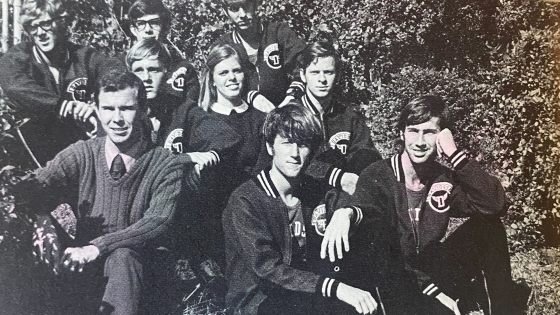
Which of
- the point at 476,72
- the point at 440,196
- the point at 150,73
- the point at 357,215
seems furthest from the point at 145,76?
the point at 476,72

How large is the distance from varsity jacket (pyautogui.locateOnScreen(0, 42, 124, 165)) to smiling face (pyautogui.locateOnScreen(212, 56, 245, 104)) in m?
0.40

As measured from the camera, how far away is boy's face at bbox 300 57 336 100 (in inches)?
91.4

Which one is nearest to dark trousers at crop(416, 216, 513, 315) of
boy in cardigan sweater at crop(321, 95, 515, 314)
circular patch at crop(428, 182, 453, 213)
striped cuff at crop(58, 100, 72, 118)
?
boy in cardigan sweater at crop(321, 95, 515, 314)

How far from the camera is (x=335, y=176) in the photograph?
7.51 feet

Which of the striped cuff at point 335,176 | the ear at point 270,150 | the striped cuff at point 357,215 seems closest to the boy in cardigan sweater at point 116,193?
the ear at point 270,150

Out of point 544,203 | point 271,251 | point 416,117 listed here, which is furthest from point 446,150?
point 271,251

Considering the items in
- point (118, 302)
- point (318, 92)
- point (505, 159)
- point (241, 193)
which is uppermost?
point (318, 92)

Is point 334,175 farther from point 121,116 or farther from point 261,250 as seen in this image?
point 121,116

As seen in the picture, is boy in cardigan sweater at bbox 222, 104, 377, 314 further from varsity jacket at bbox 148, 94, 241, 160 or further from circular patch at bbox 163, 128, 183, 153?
circular patch at bbox 163, 128, 183, 153

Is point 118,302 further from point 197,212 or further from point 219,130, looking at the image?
point 219,130

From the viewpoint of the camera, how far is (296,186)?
2236mm

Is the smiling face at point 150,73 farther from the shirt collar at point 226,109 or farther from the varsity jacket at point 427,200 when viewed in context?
the varsity jacket at point 427,200

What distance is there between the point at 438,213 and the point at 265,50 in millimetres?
944

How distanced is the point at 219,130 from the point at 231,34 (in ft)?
1.25
